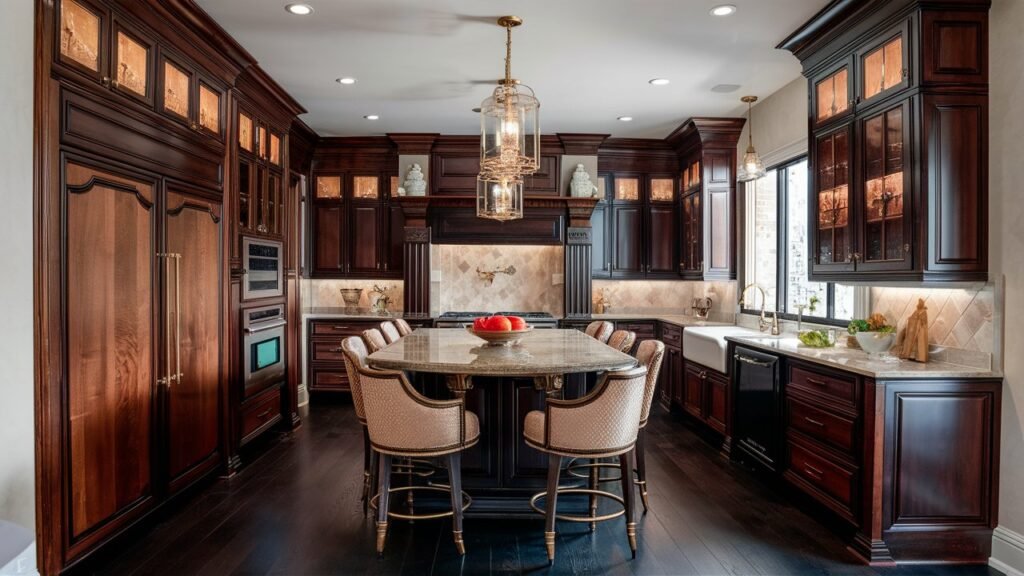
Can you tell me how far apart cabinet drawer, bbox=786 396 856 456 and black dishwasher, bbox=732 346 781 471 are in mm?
167

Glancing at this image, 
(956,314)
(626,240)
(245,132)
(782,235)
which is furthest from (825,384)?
(245,132)

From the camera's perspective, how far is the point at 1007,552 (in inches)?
112

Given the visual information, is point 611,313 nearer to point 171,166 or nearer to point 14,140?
point 171,166

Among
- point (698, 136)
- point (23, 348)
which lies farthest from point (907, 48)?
point (23, 348)

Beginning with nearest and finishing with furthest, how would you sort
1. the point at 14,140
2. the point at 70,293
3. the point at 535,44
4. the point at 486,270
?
the point at 14,140 < the point at 70,293 < the point at 535,44 < the point at 486,270

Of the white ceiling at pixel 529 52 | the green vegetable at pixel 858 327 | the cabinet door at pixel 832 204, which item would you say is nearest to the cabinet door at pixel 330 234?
the white ceiling at pixel 529 52

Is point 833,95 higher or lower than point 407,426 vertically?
higher

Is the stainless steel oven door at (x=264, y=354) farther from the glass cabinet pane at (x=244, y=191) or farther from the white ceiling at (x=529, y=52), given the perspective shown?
the white ceiling at (x=529, y=52)

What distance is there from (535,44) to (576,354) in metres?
2.21

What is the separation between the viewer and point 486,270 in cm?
733

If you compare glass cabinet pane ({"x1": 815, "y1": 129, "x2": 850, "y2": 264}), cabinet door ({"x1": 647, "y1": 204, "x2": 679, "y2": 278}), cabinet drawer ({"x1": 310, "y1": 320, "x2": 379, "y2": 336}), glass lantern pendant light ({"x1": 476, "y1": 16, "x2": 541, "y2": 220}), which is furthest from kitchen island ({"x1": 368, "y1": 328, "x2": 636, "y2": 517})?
cabinet door ({"x1": 647, "y1": 204, "x2": 679, "y2": 278})

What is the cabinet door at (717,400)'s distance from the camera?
186 inches

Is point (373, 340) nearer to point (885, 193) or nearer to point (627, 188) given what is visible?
point (885, 193)

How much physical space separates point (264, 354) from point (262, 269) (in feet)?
2.23
